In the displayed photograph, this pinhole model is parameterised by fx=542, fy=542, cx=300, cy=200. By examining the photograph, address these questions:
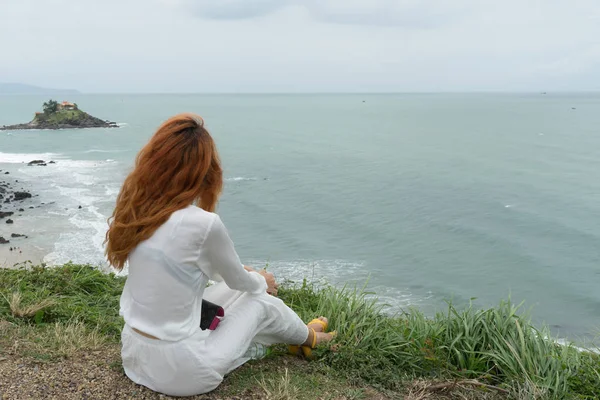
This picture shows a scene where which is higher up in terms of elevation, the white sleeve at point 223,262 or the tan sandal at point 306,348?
the white sleeve at point 223,262

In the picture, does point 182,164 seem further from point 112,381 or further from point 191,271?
point 112,381

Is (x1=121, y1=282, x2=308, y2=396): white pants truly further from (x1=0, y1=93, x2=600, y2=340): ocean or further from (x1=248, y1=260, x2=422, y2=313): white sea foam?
(x1=248, y1=260, x2=422, y2=313): white sea foam

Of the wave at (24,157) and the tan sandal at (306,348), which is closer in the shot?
the tan sandal at (306,348)

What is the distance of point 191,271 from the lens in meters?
2.99

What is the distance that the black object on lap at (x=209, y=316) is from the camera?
329cm

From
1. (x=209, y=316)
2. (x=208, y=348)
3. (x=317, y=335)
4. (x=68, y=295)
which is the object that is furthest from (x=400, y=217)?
(x=208, y=348)

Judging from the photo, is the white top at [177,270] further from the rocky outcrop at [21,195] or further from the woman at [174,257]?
the rocky outcrop at [21,195]

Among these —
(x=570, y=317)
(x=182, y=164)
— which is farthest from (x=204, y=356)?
(x=570, y=317)

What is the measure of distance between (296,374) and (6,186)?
30.9 m

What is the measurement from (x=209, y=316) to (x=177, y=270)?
1.60 ft

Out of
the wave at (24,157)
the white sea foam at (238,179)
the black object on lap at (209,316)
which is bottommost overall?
the wave at (24,157)

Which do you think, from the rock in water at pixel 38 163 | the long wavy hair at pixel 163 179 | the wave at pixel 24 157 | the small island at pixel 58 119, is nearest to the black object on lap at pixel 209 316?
the long wavy hair at pixel 163 179

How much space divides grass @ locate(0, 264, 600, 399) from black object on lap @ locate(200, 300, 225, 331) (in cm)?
48

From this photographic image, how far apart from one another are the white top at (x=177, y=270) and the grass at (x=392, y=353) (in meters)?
0.71
